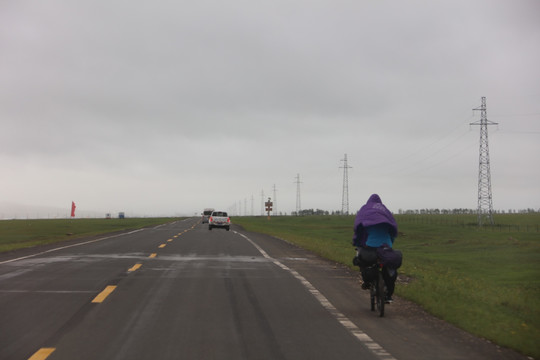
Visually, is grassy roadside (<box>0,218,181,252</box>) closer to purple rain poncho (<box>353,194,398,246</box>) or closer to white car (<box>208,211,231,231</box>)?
white car (<box>208,211,231,231</box>)

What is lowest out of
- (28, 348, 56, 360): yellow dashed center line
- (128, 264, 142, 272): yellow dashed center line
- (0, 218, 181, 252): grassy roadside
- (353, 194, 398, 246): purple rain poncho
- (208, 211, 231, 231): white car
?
(0, 218, 181, 252): grassy roadside

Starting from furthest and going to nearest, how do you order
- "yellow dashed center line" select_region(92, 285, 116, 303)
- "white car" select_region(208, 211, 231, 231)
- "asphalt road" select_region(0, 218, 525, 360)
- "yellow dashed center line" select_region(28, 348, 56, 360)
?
"white car" select_region(208, 211, 231, 231), "yellow dashed center line" select_region(92, 285, 116, 303), "asphalt road" select_region(0, 218, 525, 360), "yellow dashed center line" select_region(28, 348, 56, 360)

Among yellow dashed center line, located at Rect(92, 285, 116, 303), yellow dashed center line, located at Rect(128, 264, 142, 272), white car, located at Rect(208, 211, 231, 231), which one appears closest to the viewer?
yellow dashed center line, located at Rect(92, 285, 116, 303)

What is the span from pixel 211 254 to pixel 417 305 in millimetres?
11871

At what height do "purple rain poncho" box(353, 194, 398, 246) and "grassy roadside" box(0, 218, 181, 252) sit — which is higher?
"purple rain poncho" box(353, 194, 398, 246)

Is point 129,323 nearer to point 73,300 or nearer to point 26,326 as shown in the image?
point 26,326

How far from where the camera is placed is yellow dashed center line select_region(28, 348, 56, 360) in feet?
19.4

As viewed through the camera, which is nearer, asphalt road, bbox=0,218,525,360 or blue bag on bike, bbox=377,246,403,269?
asphalt road, bbox=0,218,525,360

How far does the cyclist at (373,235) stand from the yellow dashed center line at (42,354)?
206 inches

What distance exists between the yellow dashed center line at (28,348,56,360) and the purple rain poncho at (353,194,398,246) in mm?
5229

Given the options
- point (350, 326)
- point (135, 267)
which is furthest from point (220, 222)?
point (350, 326)

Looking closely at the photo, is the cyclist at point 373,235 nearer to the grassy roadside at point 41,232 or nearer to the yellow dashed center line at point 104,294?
the yellow dashed center line at point 104,294

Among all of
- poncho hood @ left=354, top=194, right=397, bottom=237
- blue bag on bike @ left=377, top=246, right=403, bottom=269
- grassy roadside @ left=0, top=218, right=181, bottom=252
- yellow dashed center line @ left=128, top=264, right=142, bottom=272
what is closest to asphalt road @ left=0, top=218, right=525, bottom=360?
yellow dashed center line @ left=128, top=264, right=142, bottom=272

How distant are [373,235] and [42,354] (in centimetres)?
560
